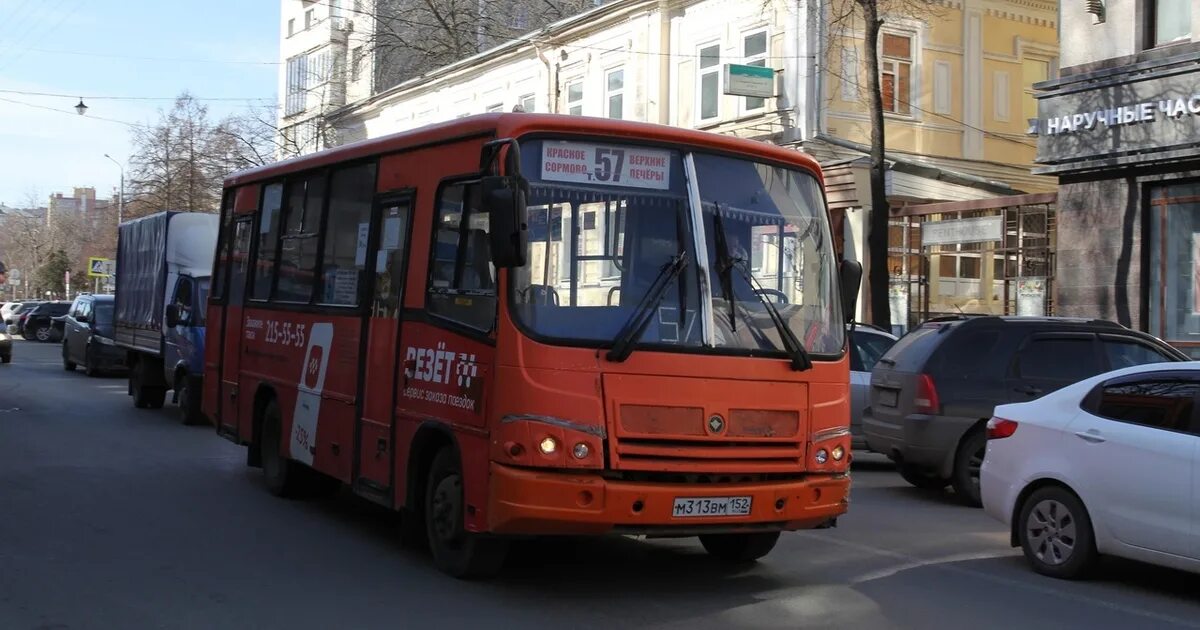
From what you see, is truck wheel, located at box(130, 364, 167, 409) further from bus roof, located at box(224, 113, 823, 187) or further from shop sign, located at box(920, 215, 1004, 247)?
shop sign, located at box(920, 215, 1004, 247)

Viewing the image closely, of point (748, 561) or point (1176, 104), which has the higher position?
point (1176, 104)

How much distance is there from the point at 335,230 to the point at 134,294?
13.1 meters

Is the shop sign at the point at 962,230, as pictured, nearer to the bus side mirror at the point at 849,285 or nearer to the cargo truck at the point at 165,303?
the cargo truck at the point at 165,303

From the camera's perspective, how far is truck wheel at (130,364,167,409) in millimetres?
21578

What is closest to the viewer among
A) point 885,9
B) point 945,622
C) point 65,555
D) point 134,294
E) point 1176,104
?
point 945,622

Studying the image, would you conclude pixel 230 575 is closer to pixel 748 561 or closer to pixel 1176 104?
pixel 748 561

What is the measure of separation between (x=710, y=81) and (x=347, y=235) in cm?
2243

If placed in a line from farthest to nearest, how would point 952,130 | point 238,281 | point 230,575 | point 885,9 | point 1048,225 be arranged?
point 952,130
point 885,9
point 1048,225
point 238,281
point 230,575

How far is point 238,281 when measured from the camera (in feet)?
42.6

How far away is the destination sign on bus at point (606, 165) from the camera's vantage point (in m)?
7.62

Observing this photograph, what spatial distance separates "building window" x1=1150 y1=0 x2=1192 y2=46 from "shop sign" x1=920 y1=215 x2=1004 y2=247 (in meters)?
5.43

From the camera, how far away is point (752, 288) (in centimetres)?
784

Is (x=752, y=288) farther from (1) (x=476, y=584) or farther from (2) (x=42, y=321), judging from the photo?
(2) (x=42, y=321)

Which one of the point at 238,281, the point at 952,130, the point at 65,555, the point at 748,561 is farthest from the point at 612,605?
the point at 952,130
